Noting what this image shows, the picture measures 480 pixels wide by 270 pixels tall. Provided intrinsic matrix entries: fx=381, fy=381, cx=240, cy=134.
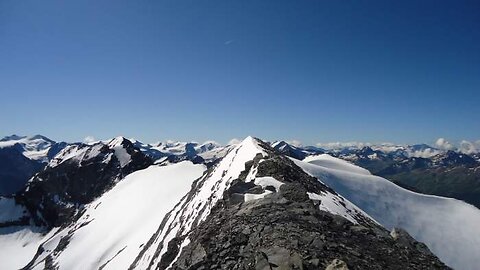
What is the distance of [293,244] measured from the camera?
18766mm

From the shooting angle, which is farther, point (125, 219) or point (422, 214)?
point (125, 219)

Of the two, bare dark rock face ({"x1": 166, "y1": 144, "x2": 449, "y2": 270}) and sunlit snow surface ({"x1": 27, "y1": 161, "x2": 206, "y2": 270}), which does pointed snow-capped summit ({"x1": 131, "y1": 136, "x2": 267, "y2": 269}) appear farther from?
bare dark rock face ({"x1": 166, "y1": 144, "x2": 449, "y2": 270})

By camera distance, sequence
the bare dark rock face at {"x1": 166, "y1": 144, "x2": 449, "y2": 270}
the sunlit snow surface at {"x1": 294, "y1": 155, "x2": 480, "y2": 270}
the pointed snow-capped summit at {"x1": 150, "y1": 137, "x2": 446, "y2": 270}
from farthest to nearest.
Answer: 1. the sunlit snow surface at {"x1": 294, "y1": 155, "x2": 480, "y2": 270}
2. the pointed snow-capped summit at {"x1": 150, "y1": 137, "x2": 446, "y2": 270}
3. the bare dark rock face at {"x1": 166, "y1": 144, "x2": 449, "y2": 270}

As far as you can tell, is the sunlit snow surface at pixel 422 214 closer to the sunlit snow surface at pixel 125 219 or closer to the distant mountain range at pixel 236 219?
the distant mountain range at pixel 236 219

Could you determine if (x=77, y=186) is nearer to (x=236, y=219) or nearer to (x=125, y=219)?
(x=125, y=219)

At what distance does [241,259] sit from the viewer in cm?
1862

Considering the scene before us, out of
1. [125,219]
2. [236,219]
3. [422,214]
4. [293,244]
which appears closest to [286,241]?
[293,244]

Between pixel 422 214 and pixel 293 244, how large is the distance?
Result: 8681 centimetres

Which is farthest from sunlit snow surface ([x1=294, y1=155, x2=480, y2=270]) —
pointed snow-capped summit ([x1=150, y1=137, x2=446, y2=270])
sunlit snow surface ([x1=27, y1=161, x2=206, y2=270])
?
pointed snow-capped summit ([x1=150, y1=137, x2=446, y2=270])

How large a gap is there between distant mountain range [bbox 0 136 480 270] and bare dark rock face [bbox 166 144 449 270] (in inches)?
3.0

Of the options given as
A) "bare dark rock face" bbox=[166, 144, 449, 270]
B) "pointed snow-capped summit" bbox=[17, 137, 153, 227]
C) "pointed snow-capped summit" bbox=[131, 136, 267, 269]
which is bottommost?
"pointed snow-capped summit" bbox=[17, 137, 153, 227]

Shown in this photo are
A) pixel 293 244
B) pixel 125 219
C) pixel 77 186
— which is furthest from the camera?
pixel 77 186

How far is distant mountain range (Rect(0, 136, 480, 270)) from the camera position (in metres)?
20.1

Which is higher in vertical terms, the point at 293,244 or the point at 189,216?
the point at 293,244
